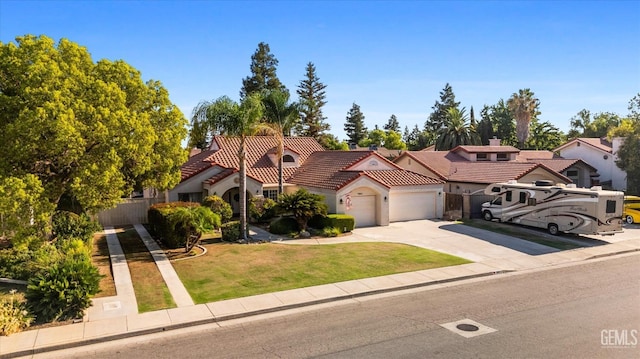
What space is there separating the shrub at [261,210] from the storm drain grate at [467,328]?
18.0 m

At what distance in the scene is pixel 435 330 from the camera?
1166cm

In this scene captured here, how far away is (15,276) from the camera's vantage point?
50.9 feet

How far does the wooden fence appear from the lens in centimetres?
2883

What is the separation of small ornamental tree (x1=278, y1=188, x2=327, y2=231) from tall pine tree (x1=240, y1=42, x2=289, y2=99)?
4642 cm

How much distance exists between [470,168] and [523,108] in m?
40.2

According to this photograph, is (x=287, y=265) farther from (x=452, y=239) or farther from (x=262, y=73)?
(x=262, y=73)

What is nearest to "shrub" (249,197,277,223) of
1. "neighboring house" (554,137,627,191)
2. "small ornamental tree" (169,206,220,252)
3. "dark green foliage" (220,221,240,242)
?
"dark green foliage" (220,221,240,242)

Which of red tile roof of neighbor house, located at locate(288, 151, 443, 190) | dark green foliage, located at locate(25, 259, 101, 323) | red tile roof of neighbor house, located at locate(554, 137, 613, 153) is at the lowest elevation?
dark green foliage, located at locate(25, 259, 101, 323)

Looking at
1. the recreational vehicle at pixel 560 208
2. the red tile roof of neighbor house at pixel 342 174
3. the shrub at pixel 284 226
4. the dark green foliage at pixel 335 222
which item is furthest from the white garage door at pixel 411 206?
the shrub at pixel 284 226

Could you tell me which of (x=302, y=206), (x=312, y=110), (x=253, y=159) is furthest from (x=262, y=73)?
(x=302, y=206)

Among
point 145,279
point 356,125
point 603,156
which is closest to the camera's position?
point 145,279

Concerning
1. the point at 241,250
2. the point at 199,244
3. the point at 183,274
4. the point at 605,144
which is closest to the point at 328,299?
the point at 183,274

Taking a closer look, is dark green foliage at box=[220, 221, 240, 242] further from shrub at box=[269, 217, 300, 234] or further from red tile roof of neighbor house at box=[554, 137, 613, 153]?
red tile roof of neighbor house at box=[554, 137, 613, 153]

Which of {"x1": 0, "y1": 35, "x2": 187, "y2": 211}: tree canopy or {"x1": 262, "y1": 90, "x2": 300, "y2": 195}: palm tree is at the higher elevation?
{"x1": 262, "y1": 90, "x2": 300, "y2": 195}: palm tree
